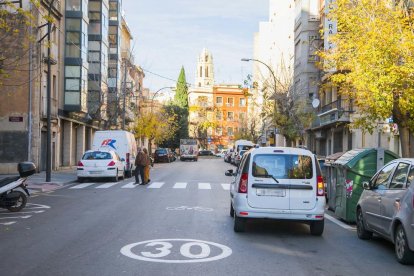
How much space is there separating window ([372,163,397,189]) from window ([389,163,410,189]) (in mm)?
205

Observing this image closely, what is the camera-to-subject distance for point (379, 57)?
1563 cm

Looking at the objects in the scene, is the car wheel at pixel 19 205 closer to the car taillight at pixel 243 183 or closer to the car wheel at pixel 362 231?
the car taillight at pixel 243 183

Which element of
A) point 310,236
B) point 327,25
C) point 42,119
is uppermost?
point 327,25

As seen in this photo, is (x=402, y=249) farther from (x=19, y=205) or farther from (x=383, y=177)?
(x=19, y=205)

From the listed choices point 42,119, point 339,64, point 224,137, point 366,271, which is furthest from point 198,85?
point 366,271

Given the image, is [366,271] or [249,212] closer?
[366,271]

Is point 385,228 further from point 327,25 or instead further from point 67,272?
point 327,25

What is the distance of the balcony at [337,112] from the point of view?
1403 inches

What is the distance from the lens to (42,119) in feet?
112

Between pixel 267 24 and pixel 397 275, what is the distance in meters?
86.7

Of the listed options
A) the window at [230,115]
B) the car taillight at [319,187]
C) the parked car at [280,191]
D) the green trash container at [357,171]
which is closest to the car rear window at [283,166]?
the parked car at [280,191]

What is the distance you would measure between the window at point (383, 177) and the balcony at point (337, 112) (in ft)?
76.6

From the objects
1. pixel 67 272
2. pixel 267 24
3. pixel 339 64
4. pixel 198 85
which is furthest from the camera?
pixel 198 85

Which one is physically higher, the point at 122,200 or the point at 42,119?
the point at 42,119
